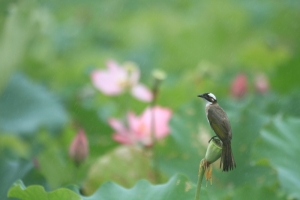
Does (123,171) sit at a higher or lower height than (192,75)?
→ lower

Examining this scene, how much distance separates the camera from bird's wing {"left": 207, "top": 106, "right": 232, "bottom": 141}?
30.2 inches

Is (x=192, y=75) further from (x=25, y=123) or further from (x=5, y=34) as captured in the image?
(x=5, y=34)

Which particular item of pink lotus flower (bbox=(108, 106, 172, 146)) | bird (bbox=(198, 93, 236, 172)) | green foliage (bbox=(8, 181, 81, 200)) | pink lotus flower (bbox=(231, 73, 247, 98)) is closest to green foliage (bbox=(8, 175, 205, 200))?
green foliage (bbox=(8, 181, 81, 200))

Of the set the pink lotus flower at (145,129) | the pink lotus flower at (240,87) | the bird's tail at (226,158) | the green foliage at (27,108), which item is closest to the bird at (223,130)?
the bird's tail at (226,158)

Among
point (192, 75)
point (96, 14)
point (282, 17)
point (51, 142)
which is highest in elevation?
point (96, 14)

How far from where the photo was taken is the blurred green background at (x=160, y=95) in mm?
1202

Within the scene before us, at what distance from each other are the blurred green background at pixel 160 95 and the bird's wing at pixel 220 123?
27cm

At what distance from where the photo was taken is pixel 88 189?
1203 mm

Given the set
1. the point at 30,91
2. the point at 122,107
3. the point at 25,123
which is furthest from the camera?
the point at 30,91

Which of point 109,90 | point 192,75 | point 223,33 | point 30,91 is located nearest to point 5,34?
point 109,90

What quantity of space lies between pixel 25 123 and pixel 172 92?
0.42m

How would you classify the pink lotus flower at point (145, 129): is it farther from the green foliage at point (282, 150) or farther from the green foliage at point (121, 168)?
the green foliage at point (282, 150)

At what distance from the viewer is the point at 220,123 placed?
0.77 metres

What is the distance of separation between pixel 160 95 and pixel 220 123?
3.46ft
